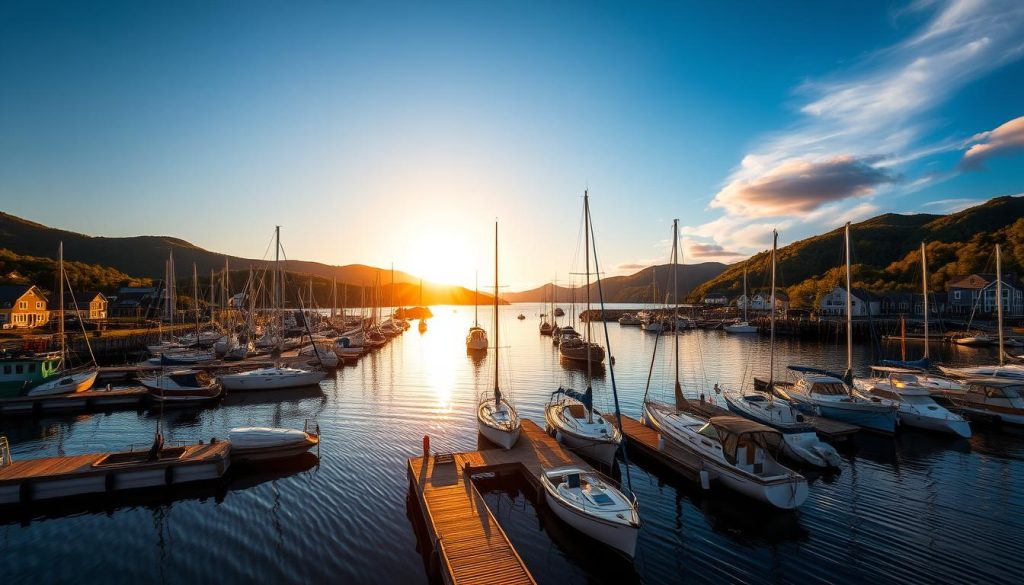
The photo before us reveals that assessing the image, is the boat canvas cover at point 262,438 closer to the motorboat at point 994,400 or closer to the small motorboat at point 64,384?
the small motorboat at point 64,384

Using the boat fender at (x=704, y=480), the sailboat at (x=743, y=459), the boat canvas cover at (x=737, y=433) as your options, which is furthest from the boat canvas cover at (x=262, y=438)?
the boat canvas cover at (x=737, y=433)

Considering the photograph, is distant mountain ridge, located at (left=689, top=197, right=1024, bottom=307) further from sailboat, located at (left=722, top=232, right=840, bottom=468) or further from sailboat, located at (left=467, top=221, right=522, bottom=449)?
sailboat, located at (left=467, top=221, right=522, bottom=449)

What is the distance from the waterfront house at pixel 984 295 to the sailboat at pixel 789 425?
109486 mm

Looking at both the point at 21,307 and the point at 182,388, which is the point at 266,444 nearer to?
the point at 182,388

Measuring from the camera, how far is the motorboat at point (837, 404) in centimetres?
2825

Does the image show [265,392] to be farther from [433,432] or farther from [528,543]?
[528,543]

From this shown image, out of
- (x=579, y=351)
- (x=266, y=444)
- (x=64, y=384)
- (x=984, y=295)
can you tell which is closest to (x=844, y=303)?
(x=984, y=295)

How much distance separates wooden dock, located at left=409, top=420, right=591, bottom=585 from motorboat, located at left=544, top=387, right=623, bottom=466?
75 centimetres

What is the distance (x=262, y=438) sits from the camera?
24.1 metres

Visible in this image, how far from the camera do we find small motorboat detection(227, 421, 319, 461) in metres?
23.7

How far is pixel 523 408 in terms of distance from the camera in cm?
3747

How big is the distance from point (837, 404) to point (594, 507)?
2325 centimetres

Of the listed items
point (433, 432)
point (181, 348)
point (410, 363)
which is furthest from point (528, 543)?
point (181, 348)

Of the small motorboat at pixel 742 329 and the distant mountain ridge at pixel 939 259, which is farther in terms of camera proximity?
the distant mountain ridge at pixel 939 259
